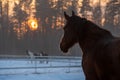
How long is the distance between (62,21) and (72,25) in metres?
33.0

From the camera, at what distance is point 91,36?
5.56 m

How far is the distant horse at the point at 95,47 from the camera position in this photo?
495 cm

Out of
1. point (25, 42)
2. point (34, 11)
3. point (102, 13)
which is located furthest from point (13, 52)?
point (102, 13)

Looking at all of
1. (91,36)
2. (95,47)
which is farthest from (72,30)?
(95,47)

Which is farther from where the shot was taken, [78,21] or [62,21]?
[62,21]

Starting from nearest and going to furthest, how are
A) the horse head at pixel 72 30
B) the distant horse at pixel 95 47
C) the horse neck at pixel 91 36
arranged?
the distant horse at pixel 95 47, the horse neck at pixel 91 36, the horse head at pixel 72 30

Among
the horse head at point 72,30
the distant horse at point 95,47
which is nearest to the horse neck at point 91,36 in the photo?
the distant horse at point 95,47

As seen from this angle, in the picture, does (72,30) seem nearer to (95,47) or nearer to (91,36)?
(91,36)

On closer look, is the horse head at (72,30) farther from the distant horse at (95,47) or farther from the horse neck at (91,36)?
the horse neck at (91,36)

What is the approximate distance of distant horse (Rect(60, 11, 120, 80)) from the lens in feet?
16.2

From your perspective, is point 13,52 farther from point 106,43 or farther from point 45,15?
point 106,43

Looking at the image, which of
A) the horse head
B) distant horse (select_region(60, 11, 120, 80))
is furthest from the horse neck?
the horse head

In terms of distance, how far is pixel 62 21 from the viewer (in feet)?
127

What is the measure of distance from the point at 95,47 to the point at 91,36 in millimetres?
249
